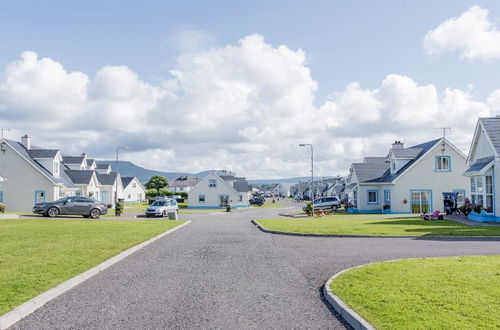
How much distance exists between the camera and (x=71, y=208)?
34250 millimetres

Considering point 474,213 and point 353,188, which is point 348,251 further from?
point 353,188

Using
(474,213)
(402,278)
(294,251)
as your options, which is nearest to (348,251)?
(294,251)

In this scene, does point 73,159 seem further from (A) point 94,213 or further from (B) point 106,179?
(A) point 94,213

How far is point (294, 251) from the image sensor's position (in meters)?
14.3

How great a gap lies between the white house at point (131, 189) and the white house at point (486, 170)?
76.0m

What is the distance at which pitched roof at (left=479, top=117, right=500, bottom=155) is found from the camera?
1114 inches

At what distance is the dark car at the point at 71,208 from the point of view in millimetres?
33656

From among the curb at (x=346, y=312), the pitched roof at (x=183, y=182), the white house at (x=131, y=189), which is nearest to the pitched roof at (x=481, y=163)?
the curb at (x=346, y=312)

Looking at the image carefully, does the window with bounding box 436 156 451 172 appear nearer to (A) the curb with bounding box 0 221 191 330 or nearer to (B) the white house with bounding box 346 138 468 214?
(B) the white house with bounding box 346 138 468 214

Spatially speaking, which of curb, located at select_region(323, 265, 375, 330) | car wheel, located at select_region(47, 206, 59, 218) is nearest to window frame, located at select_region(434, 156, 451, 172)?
car wheel, located at select_region(47, 206, 59, 218)

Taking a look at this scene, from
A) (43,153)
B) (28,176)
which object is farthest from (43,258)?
A: (43,153)

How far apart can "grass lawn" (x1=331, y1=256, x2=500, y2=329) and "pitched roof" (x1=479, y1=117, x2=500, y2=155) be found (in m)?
20.2

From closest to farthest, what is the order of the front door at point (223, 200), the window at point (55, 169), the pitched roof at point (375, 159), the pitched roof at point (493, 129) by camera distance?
1. the pitched roof at point (493, 129)
2. the window at point (55, 169)
3. the pitched roof at point (375, 159)
4. the front door at point (223, 200)

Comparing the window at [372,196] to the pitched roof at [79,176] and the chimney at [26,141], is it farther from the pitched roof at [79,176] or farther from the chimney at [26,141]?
the chimney at [26,141]
